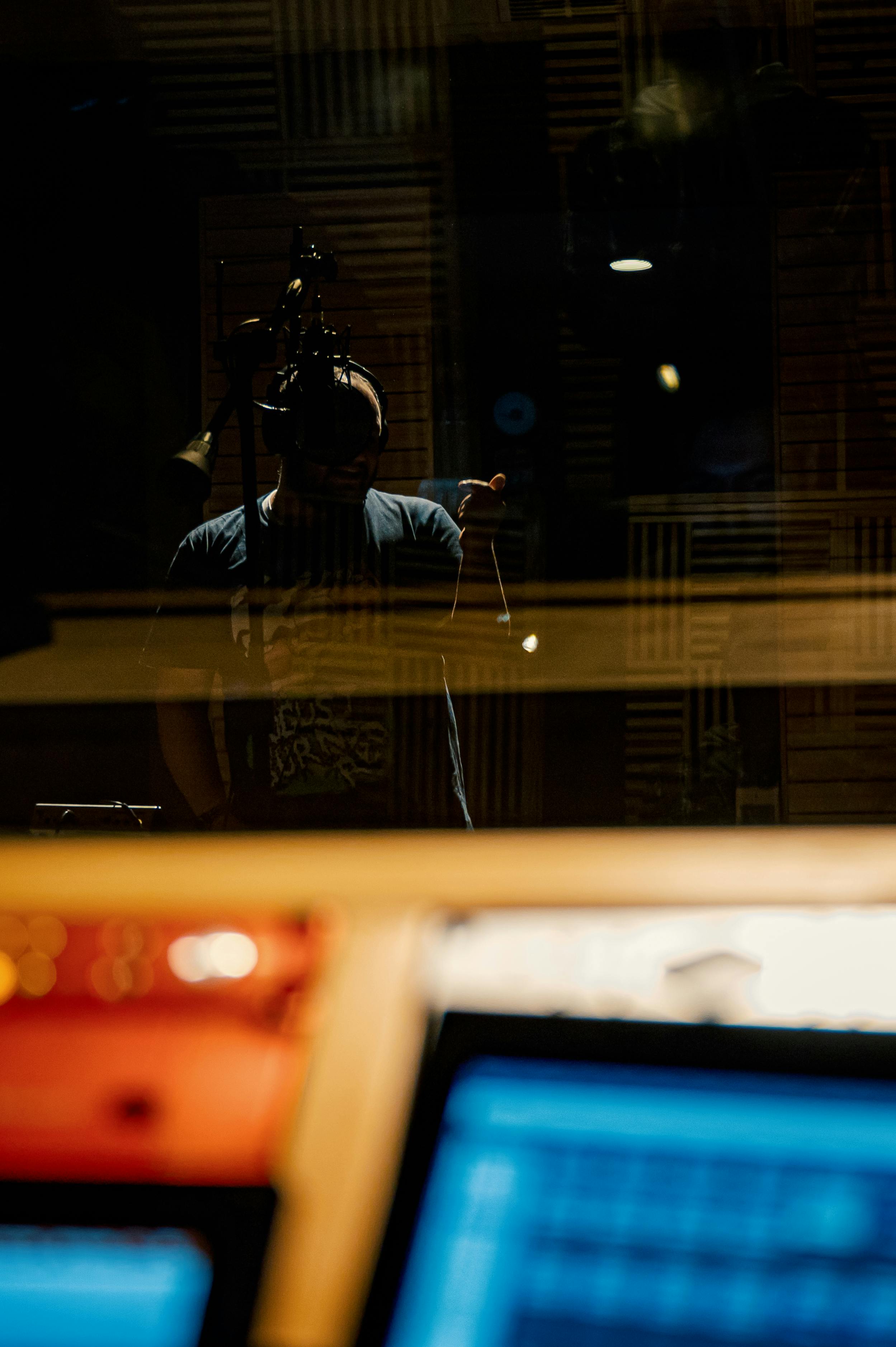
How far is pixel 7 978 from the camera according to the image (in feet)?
1.30

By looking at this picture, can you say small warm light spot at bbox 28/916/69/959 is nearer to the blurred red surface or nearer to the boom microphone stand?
the blurred red surface

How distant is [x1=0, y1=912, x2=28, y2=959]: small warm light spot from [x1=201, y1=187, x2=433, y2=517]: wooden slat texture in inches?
78.1

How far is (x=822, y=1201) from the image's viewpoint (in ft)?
1.06

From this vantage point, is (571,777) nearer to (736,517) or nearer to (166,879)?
(736,517)

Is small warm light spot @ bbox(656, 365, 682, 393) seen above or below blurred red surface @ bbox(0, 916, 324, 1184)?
above

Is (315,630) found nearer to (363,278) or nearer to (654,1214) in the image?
(363,278)

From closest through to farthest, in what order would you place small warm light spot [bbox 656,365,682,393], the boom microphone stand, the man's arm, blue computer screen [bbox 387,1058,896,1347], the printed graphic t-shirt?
blue computer screen [bbox 387,1058,896,1347]
the boom microphone stand
the printed graphic t-shirt
the man's arm
small warm light spot [bbox 656,365,682,393]

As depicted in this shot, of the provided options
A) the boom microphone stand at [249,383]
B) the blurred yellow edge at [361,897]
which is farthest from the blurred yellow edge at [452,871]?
the boom microphone stand at [249,383]

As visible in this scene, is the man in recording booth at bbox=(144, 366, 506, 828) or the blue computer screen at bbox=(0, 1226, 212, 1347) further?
the man in recording booth at bbox=(144, 366, 506, 828)

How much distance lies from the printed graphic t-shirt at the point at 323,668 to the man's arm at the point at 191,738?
4 centimetres

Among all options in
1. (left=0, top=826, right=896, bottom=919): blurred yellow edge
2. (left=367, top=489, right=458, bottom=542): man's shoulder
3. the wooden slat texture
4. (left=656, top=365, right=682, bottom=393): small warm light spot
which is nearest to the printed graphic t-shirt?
(left=367, top=489, right=458, bottom=542): man's shoulder

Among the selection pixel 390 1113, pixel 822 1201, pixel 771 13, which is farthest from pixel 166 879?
pixel 771 13

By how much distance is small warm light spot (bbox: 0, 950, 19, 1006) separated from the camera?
0.39 m

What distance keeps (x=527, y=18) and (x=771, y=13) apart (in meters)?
0.58
